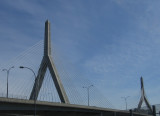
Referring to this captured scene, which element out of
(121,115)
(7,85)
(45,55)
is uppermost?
(45,55)

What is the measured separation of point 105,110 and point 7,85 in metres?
38.9

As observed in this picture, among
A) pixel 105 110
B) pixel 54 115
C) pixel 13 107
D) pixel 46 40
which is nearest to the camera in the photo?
pixel 13 107

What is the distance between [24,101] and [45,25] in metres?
19.1

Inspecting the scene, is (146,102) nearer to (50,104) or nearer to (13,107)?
(50,104)

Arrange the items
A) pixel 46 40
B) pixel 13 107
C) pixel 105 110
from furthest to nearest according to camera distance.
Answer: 1. pixel 105 110
2. pixel 46 40
3. pixel 13 107

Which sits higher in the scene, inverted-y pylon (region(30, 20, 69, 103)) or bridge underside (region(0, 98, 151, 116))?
inverted-y pylon (region(30, 20, 69, 103))

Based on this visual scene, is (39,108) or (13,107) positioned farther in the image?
(39,108)

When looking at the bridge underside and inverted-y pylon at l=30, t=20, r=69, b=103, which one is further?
inverted-y pylon at l=30, t=20, r=69, b=103

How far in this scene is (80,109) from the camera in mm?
70188

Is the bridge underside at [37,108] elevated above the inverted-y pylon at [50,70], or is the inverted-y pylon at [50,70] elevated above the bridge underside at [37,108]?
the inverted-y pylon at [50,70]

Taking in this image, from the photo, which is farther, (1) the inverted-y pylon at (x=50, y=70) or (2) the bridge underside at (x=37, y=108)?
(1) the inverted-y pylon at (x=50, y=70)

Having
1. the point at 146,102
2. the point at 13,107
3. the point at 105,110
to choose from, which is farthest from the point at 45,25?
the point at 146,102

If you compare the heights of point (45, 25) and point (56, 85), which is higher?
point (45, 25)

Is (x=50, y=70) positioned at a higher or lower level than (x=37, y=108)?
higher
